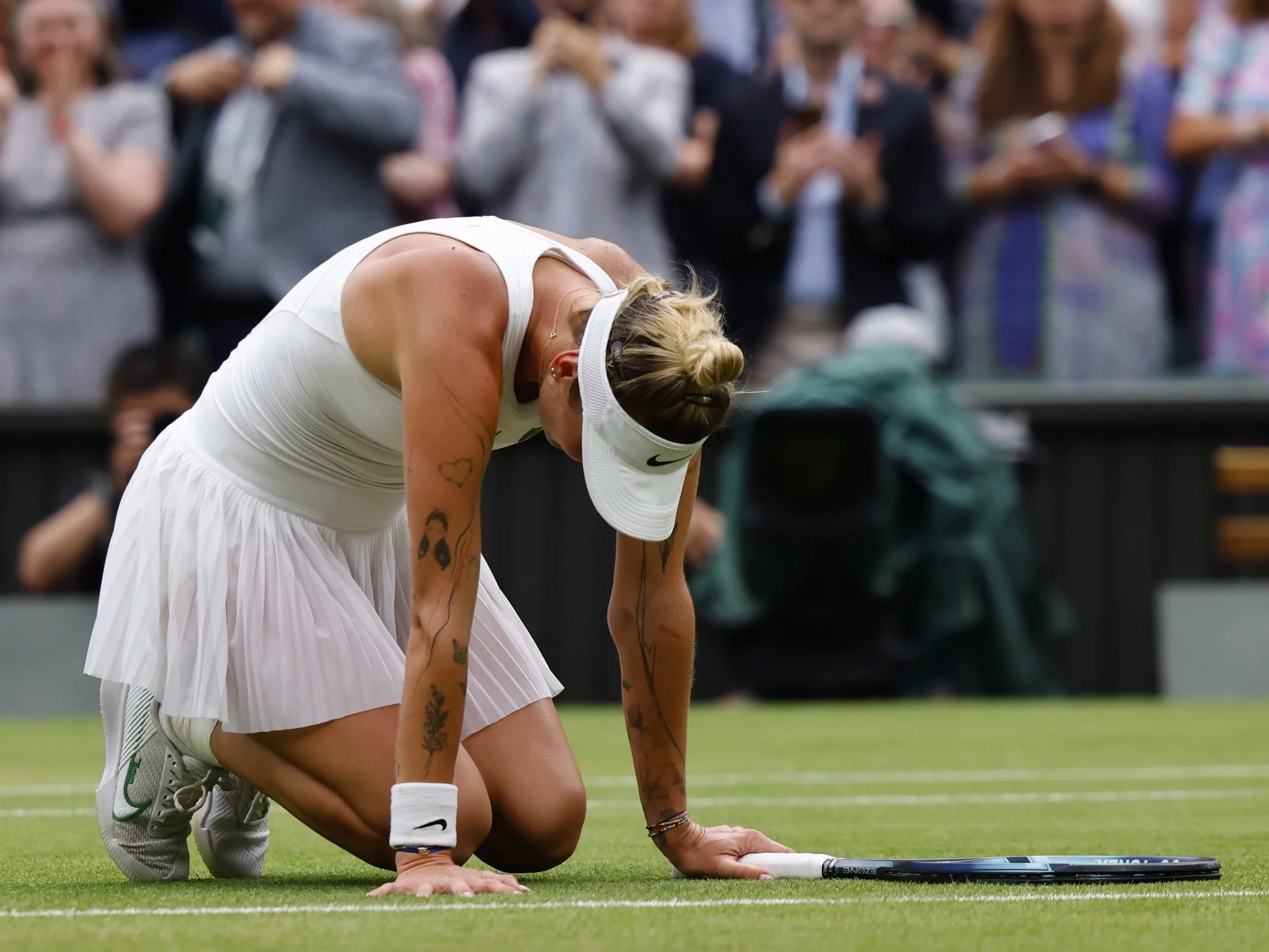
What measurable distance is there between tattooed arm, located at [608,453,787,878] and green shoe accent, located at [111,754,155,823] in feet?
2.88

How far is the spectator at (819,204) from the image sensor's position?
856 centimetres

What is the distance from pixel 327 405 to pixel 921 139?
547cm

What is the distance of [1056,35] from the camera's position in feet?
28.0

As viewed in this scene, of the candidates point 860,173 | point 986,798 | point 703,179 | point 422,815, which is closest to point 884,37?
point 860,173

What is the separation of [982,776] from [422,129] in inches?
167

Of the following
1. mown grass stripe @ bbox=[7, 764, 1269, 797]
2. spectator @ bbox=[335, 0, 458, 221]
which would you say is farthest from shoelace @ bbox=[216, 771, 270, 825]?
spectator @ bbox=[335, 0, 458, 221]

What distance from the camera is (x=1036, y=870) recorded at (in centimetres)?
337

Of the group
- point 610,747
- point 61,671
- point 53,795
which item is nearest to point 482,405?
point 53,795

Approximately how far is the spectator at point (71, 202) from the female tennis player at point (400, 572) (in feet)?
15.6

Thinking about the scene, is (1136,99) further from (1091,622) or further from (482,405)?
(482,405)

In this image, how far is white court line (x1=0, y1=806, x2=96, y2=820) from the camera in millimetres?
4820

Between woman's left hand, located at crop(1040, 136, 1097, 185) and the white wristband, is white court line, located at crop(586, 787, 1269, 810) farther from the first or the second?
woman's left hand, located at crop(1040, 136, 1097, 185)

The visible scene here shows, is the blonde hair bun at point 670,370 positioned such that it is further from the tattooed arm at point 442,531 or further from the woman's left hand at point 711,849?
the woman's left hand at point 711,849

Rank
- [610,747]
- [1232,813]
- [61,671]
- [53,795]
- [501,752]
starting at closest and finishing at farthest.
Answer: [501,752], [1232,813], [53,795], [610,747], [61,671]
